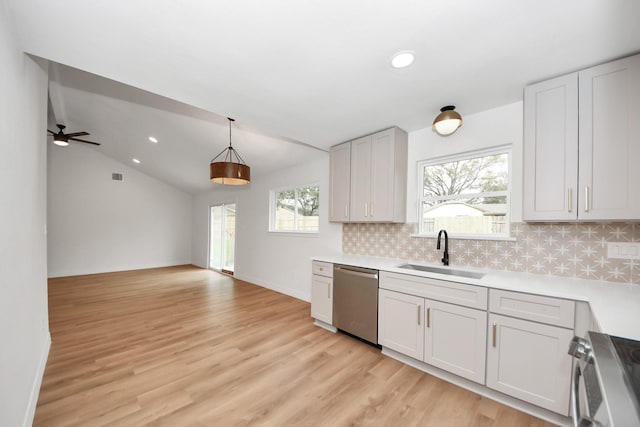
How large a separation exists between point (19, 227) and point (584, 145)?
3.73 meters

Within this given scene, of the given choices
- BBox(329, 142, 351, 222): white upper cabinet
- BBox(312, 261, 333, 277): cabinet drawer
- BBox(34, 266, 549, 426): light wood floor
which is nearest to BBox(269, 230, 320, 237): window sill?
BBox(329, 142, 351, 222): white upper cabinet

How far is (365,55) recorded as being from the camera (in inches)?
66.8

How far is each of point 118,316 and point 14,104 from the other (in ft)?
10.6

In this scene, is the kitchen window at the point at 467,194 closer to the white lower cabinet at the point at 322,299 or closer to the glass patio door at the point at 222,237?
the white lower cabinet at the point at 322,299

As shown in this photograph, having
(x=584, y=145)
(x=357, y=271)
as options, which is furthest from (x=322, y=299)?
(x=584, y=145)

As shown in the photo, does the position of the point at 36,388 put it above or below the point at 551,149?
below

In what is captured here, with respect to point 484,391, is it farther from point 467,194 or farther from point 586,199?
point 467,194

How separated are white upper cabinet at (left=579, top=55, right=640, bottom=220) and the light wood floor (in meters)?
1.56

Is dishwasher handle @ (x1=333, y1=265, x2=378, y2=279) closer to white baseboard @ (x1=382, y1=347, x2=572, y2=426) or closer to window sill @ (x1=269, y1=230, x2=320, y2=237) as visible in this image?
white baseboard @ (x1=382, y1=347, x2=572, y2=426)

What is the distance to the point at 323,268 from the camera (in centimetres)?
319

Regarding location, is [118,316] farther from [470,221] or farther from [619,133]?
[619,133]

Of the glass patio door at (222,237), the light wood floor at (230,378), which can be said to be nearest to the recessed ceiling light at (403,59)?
the light wood floor at (230,378)

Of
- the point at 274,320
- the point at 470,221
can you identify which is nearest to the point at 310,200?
the point at 274,320

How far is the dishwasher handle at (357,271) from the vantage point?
8.69 ft
